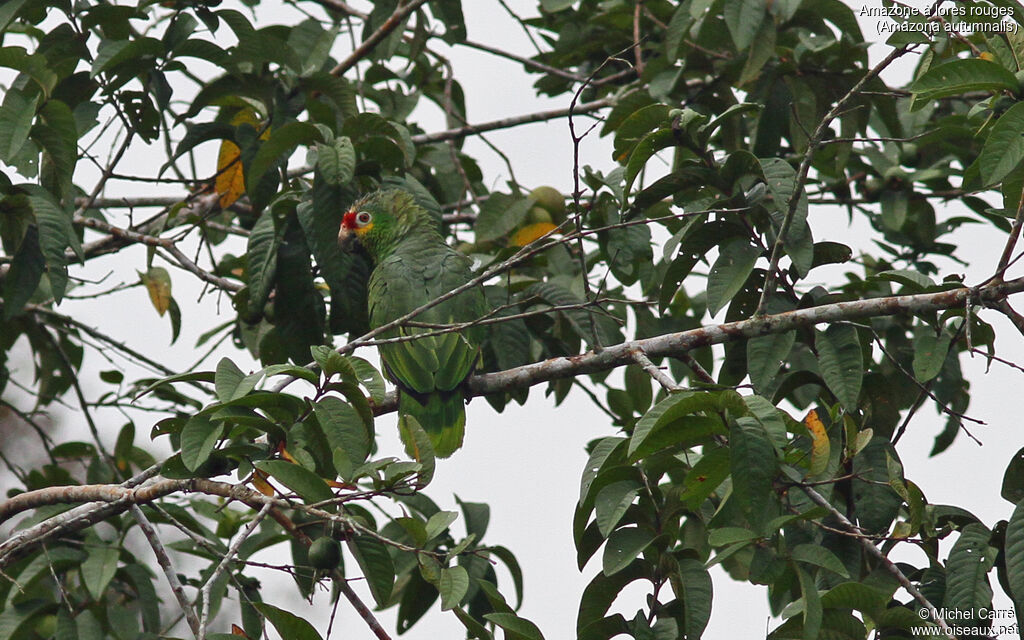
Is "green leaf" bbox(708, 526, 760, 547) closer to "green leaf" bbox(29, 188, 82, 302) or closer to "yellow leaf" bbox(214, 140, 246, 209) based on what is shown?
"green leaf" bbox(29, 188, 82, 302)

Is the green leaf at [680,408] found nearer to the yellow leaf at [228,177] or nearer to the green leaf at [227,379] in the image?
the green leaf at [227,379]

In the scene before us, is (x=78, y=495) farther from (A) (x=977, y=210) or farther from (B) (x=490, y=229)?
(A) (x=977, y=210)

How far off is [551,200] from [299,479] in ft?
7.67

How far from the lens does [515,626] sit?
236 centimetres

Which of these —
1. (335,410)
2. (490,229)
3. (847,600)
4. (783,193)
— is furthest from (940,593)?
(490,229)

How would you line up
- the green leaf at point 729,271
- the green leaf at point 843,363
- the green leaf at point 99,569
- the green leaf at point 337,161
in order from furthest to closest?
the green leaf at point 99,569 → the green leaf at point 337,161 → the green leaf at point 729,271 → the green leaf at point 843,363

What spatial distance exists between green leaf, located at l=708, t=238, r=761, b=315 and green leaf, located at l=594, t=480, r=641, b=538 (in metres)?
0.68

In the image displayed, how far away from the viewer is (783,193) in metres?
2.85

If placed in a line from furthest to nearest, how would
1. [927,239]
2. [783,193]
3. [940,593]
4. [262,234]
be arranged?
[927,239], [262,234], [783,193], [940,593]

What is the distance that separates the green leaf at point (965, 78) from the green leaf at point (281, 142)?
200cm

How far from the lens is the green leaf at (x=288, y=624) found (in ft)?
7.79

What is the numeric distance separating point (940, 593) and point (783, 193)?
1234 mm

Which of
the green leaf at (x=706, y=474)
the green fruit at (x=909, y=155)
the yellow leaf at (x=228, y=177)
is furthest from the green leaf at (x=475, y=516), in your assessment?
the green fruit at (x=909, y=155)

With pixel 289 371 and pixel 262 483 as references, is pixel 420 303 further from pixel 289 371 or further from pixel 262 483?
pixel 289 371
